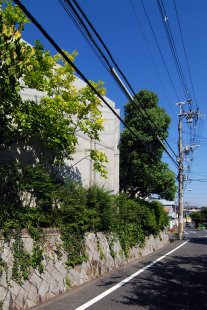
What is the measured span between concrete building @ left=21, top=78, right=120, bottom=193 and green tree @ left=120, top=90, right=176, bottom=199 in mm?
3856

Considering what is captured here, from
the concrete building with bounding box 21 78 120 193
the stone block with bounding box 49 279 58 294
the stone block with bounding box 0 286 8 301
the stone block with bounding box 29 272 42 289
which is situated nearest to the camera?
the stone block with bounding box 0 286 8 301

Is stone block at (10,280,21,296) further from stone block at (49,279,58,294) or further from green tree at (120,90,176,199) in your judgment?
green tree at (120,90,176,199)

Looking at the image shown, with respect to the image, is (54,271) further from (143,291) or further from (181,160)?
(181,160)

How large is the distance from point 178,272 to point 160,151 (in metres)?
12.6

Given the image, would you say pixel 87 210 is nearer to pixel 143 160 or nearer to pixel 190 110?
pixel 143 160

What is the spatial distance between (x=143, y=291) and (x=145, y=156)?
1550 cm

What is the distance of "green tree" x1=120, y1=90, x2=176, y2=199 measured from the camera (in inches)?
1012

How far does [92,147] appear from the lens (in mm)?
19266

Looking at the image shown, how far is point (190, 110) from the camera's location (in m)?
38.7

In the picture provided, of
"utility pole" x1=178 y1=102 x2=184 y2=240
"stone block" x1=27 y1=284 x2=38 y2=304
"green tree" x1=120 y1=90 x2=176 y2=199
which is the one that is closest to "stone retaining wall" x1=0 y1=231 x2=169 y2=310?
"stone block" x1=27 y1=284 x2=38 y2=304

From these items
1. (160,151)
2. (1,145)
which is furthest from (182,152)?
(1,145)

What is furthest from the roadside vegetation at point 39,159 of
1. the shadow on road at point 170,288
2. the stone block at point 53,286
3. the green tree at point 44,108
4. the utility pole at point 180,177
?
the utility pole at point 180,177

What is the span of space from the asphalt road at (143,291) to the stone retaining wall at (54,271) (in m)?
0.29

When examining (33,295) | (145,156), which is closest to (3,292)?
(33,295)
